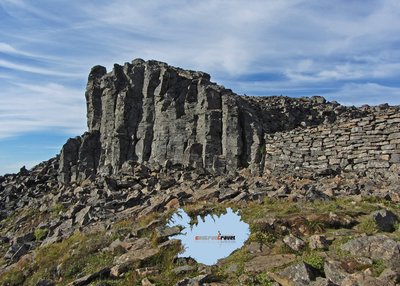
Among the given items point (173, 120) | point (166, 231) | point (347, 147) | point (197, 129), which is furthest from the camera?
point (173, 120)

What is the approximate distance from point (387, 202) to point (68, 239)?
1281 centimetres

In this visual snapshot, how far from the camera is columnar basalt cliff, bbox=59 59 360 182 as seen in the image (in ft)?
99.8

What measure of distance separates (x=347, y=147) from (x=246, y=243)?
1189cm

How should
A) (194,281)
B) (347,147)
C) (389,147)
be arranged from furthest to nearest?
(347,147) < (389,147) < (194,281)

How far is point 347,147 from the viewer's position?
21.2 metres

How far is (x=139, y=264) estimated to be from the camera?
11586 millimetres

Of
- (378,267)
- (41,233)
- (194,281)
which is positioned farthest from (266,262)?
(41,233)

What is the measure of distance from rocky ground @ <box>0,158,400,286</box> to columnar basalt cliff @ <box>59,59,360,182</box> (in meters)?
6.82

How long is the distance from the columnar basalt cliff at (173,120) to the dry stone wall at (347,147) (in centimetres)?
281

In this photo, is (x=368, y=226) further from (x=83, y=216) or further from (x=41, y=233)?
(x=41, y=233)

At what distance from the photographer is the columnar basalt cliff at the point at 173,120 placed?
1197 inches

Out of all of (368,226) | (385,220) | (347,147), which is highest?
(347,147)

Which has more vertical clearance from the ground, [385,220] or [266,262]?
[385,220]

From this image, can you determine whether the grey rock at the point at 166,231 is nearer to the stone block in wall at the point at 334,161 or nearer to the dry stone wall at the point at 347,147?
the dry stone wall at the point at 347,147
